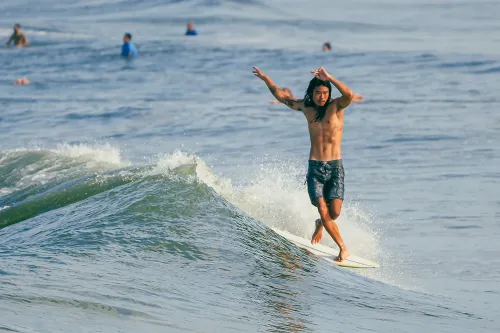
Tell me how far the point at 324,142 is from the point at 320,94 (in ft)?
1.79

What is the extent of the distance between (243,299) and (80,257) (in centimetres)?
174

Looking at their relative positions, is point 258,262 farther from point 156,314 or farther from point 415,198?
point 415,198

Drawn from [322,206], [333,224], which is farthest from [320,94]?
[333,224]

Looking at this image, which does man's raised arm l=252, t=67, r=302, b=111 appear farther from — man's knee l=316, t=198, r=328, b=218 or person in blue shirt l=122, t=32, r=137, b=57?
person in blue shirt l=122, t=32, r=137, b=57

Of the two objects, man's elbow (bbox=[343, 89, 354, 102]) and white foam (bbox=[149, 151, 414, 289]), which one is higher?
man's elbow (bbox=[343, 89, 354, 102])

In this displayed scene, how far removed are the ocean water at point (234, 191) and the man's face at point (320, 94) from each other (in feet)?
5.27

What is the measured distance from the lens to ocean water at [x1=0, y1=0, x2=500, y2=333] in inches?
300

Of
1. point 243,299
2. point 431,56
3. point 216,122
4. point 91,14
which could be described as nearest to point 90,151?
point 216,122

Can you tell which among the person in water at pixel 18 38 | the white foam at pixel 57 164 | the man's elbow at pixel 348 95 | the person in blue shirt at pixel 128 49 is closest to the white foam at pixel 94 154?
the white foam at pixel 57 164

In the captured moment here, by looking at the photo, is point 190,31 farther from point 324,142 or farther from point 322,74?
point 322,74

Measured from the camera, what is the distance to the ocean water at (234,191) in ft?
25.0

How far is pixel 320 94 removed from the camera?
9008 mm

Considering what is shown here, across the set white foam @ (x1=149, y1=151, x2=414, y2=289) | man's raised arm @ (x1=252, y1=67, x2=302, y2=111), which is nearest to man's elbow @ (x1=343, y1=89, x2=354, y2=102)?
man's raised arm @ (x1=252, y1=67, x2=302, y2=111)

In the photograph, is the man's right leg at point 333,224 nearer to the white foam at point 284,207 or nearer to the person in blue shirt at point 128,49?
the white foam at point 284,207
